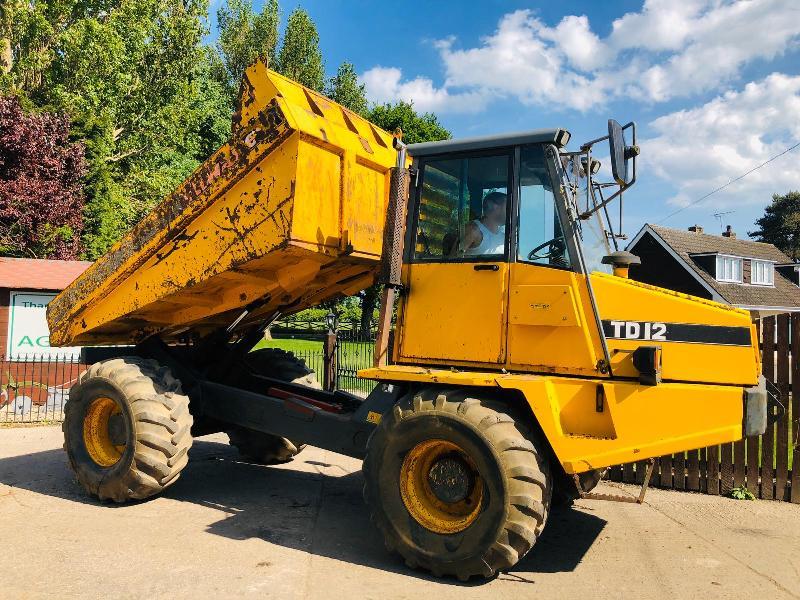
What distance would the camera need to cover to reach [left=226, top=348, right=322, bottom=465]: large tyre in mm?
7742

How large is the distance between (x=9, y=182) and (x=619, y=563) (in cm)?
1864

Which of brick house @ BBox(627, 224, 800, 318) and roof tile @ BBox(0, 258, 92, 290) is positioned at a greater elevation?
brick house @ BBox(627, 224, 800, 318)

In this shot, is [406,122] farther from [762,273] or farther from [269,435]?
[269,435]

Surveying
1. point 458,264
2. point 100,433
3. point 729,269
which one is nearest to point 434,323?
point 458,264

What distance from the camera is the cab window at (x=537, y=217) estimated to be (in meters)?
4.64

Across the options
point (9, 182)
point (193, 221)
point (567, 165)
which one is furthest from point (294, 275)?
point (9, 182)

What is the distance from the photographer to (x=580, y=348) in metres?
4.47

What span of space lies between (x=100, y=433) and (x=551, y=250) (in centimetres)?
474

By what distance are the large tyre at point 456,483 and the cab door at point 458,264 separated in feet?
1.33

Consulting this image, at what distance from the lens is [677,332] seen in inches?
173

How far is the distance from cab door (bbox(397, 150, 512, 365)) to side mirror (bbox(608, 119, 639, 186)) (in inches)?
32.4

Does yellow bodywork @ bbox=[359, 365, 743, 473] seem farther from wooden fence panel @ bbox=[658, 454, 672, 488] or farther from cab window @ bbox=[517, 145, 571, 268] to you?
wooden fence panel @ bbox=[658, 454, 672, 488]

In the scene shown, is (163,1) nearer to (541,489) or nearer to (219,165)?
(219,165)

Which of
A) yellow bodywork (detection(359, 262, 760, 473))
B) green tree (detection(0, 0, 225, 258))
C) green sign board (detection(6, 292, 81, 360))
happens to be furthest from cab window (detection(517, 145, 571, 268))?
green tree (detection(0, 0, 225, 258))
